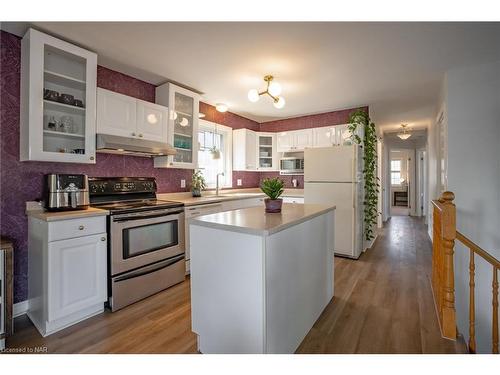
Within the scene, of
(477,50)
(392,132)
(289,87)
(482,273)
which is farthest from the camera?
(392,132)

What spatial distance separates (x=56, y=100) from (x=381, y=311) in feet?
11.4

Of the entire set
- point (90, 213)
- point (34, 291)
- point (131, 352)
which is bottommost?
point (131, 352)

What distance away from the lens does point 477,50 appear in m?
2.46

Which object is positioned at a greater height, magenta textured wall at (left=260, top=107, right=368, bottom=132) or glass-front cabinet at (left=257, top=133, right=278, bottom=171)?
magenta textured wall at (left=260, top=107, right=368, bottom=132)

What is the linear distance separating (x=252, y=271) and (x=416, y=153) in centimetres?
862

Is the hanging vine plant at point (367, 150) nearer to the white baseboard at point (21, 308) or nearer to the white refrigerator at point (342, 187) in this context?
the white refrigerator at point (342, 187)

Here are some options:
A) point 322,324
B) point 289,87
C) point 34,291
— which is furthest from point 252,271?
point 289,87

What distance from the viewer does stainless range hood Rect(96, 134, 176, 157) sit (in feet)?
8.01

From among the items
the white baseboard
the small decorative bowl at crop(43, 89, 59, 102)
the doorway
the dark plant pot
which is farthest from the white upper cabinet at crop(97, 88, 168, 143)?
the doorway

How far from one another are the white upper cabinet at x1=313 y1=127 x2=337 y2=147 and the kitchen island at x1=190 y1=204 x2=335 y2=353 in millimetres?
2863

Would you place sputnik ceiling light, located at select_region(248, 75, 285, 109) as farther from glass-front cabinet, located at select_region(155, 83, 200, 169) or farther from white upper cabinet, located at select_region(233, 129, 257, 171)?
white upper cabinet, located at select_region(233, 129, 257, 171)

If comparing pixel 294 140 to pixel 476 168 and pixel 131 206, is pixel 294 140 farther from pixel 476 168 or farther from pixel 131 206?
pixel 131 206

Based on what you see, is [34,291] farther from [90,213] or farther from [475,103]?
[475,103]

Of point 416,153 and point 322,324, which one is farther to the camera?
point 416,153
